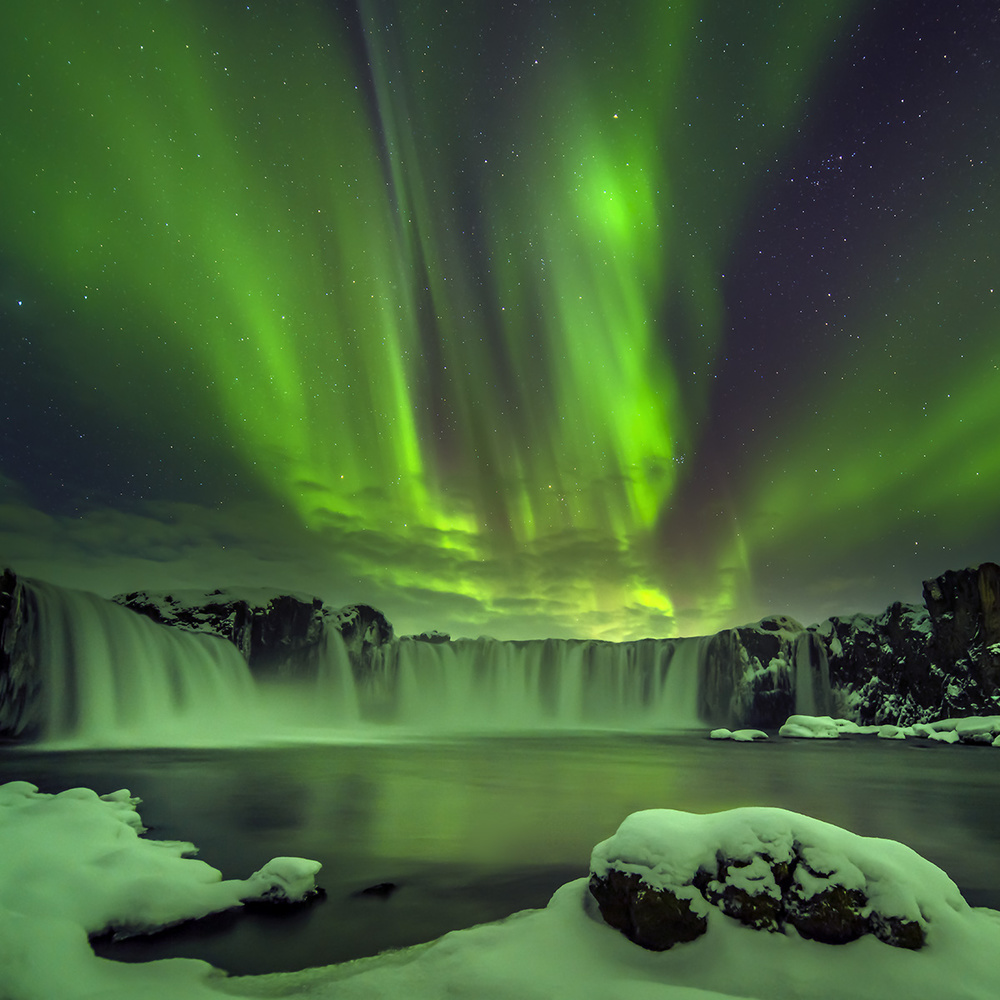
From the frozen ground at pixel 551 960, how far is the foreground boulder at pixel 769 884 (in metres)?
0.05

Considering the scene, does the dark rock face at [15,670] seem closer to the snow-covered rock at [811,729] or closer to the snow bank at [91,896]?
the snow bank at [91,896]

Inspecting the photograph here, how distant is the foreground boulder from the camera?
17.6 feet

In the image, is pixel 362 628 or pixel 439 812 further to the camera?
pixel 362 628

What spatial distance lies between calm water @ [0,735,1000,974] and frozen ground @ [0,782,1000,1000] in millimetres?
548

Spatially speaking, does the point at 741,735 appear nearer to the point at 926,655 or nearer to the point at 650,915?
the point at 926,655

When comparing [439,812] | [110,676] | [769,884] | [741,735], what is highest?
[110,676]

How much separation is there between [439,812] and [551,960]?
37.5ft

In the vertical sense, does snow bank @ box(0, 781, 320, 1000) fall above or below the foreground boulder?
below

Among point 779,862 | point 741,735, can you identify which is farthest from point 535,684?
point 779,862

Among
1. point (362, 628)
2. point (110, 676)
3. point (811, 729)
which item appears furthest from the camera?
point (362, 628)

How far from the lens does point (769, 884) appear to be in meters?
5.60

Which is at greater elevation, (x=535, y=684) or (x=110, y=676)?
(x=110, y=676)

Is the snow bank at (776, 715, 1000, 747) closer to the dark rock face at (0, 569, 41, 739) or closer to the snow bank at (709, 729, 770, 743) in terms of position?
the snow bank at (709, 729, 770, 743)

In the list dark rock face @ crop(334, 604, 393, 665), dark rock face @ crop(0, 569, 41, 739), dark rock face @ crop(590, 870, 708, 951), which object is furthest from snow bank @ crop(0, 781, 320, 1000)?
dark rock face @ crop(334, 604, 393, 665)
